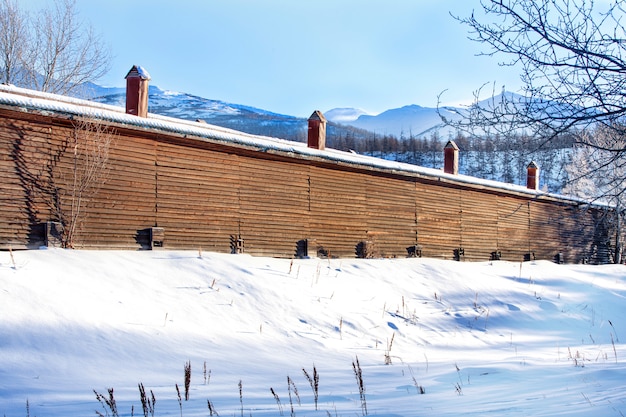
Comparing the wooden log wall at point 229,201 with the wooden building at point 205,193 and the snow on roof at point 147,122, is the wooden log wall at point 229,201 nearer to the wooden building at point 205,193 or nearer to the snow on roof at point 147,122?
the wooden building at point 205,193

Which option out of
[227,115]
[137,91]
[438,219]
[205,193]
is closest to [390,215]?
[438,219]

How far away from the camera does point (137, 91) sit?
16328 mm

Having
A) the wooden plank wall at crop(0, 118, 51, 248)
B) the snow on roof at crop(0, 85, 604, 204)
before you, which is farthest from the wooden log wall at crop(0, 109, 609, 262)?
the snow on roof at crop(0, 85, 604, 204)

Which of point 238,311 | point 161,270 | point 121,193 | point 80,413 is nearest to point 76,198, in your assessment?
point 121,193

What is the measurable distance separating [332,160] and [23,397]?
13.1 meters

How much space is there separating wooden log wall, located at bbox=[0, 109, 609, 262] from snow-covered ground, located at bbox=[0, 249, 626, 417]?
1217mm

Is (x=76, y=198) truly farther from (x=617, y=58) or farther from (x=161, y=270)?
(x=617, y=58)

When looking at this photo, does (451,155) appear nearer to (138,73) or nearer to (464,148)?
(138,73)

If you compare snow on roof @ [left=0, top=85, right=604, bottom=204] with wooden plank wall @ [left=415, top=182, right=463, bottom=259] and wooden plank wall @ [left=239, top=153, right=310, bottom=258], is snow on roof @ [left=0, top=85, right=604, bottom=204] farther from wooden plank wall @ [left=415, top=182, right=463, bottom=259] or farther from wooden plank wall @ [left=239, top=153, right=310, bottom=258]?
wooden plank wall @ [left=415, top=182, right=463, bottom=259]

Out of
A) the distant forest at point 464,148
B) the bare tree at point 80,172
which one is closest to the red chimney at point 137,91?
the bare tree at point 80,172

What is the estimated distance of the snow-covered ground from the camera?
570 centimetres

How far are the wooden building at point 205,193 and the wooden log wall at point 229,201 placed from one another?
0.03 metres

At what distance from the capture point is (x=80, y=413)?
5117mm

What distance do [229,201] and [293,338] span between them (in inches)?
245
